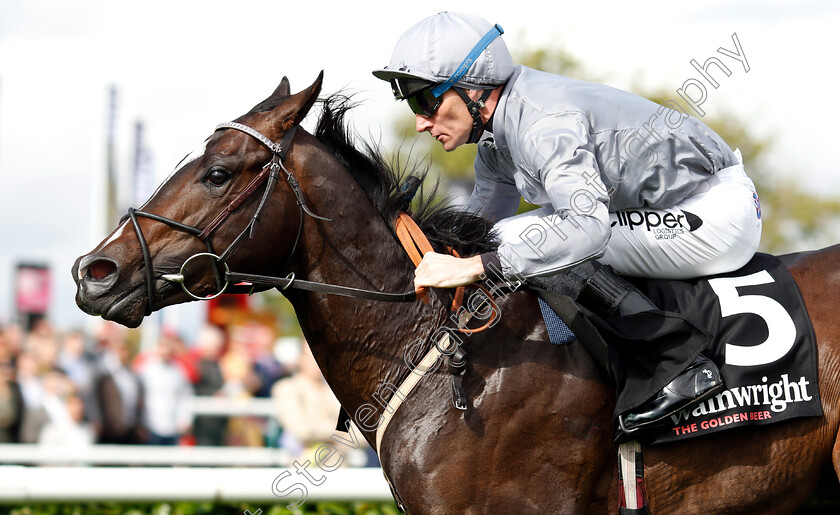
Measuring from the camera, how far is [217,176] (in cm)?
301

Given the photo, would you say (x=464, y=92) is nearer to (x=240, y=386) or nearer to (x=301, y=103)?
(x=301, y=103)

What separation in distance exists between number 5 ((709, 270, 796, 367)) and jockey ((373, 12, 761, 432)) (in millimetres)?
107

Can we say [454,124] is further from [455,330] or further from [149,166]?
[149,166]

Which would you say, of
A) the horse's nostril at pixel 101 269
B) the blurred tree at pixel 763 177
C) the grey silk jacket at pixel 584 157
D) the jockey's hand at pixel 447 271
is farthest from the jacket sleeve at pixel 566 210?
the blurred tree at pixel 763 177

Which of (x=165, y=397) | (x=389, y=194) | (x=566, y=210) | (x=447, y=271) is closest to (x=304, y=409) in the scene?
(x=165, y=397)

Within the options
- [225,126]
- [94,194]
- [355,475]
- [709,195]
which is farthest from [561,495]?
[94,194]

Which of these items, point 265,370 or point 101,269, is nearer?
point 101,269

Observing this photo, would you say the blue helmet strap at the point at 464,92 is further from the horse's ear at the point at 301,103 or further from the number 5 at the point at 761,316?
the number 5 at the point at 761,316

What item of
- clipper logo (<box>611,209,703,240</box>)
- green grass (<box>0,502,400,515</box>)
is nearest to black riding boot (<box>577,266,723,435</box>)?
clipper logo (<box>611,209,703,240</box>)

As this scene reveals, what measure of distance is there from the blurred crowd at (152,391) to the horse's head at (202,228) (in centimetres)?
452

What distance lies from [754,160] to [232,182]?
19.5 meters

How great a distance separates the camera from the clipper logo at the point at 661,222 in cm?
307

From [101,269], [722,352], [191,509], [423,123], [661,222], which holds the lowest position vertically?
[191,509]

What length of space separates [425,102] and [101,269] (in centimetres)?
136
